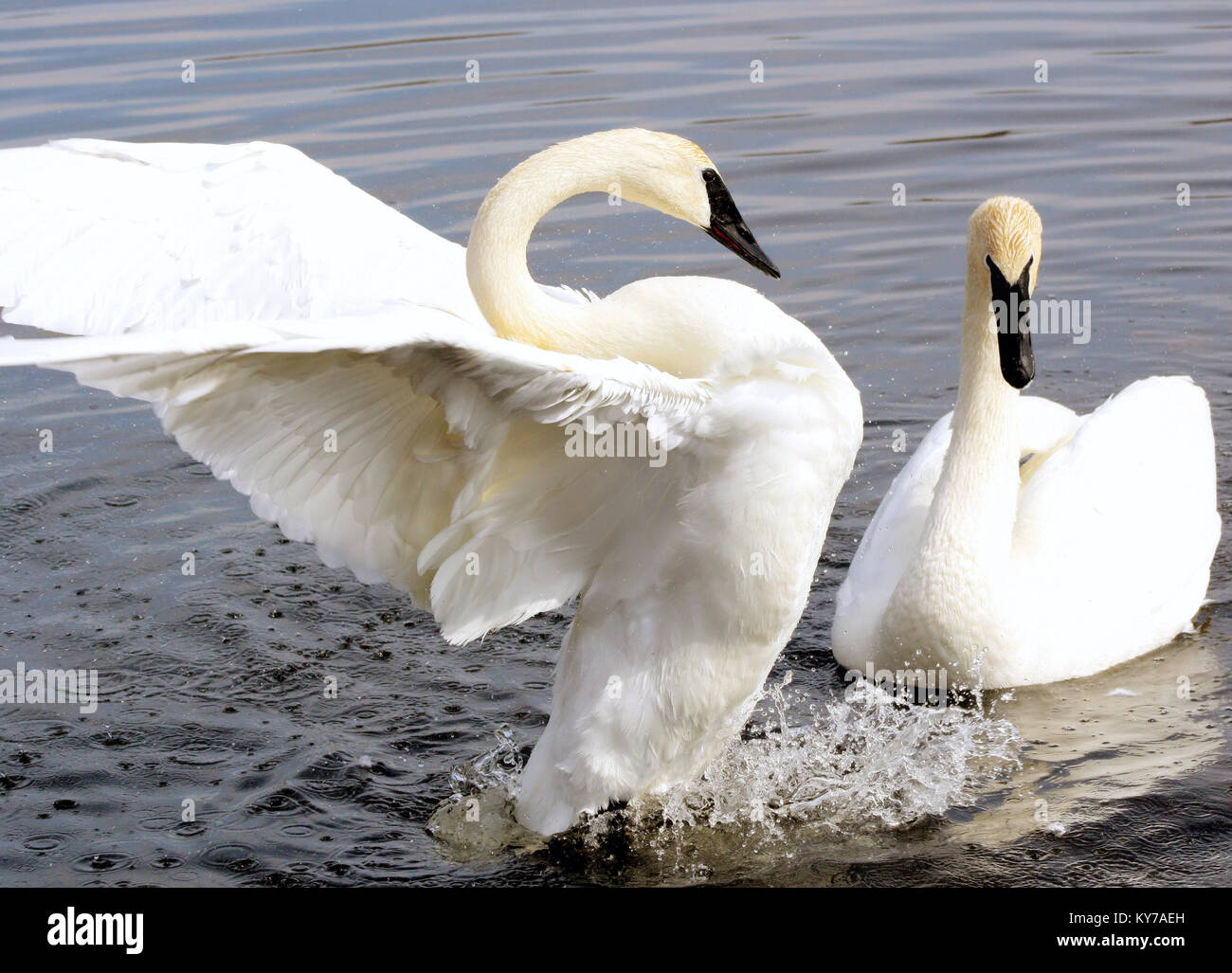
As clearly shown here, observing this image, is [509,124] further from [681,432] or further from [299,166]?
[681,432]

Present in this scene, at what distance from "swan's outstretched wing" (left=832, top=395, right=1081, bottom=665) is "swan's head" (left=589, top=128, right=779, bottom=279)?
191 cm

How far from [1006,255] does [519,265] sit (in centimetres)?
246

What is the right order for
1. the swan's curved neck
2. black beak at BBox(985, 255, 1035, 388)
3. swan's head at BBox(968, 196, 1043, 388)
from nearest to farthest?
the swan's curved neck < black beak at BBox(985, 255, 1035, 388) < swan's head at BBox(968, 196, 1043, 388)

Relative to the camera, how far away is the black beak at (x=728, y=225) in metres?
4.61

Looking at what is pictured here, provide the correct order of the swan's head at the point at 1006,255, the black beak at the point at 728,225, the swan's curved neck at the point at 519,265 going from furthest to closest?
the swan's head at the point at 1006,255
the black beak at the point at 728,225
the swan's curved neck at the point at 519,265

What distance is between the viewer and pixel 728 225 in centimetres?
470

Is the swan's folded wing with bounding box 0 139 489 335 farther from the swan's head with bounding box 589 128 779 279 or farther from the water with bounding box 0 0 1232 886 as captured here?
the swan's head with bounding box 589 128 779 279

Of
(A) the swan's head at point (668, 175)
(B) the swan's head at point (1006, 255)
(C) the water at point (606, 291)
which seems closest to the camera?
(A) the swan's head at point (668, 175)

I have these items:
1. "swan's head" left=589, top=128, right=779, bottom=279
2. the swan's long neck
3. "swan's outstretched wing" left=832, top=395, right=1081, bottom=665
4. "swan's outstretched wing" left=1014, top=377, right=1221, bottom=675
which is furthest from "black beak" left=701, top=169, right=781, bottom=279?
"swan's outstretched wing" left=1014, top=377, right=1221, bottom=675

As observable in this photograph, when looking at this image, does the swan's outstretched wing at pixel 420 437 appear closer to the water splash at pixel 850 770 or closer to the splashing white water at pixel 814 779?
the splashing white water at pixel 814 779

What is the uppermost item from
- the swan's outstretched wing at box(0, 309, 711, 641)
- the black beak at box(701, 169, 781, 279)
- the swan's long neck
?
the black beak at box(701, 169, 781, 279)

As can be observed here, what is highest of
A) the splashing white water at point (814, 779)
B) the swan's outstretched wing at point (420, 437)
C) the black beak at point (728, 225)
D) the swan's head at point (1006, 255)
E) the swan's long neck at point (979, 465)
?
the swan's head at point (1006, 255)

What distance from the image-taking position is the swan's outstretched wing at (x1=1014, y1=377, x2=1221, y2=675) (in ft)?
19.8

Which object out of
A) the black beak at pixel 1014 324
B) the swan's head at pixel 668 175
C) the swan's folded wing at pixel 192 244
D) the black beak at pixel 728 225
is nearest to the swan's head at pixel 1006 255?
the black beak at pixel 1014 324
